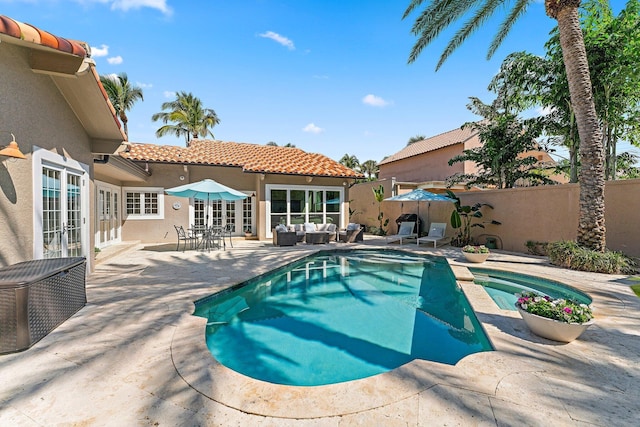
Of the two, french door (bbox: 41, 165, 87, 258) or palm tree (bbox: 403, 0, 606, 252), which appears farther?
palm tree (bbox: 403, 0, 606, 252)

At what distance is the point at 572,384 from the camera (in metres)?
3.24

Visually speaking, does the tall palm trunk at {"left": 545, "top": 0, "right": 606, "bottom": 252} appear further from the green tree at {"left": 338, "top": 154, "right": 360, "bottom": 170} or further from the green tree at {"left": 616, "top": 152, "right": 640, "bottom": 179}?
the green tree at {"left": 338, "top": 154, "right": 360, "bottom": 170}

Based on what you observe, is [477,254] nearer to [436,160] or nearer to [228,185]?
[228,185]

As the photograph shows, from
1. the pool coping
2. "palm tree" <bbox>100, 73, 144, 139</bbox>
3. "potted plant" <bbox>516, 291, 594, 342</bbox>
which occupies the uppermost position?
"palm tree" <bbox>100, 73, 144, 139</bbox>

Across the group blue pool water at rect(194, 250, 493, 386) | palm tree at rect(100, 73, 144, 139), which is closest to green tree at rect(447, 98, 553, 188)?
blue pool water at rect(194, 250, 493, 386)

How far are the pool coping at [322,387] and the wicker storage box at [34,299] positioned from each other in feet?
6.22

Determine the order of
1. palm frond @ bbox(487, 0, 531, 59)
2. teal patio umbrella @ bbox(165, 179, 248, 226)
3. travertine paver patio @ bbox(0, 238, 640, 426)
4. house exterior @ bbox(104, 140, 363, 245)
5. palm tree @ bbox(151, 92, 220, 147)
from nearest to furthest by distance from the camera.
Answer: travertine paver patio @ bbox(0, 238, 640, 426)
palm frond @ bbox(487, 0, 531, 59)
teal patio umbrella @ bbox(165, 179, 248, 226)
house exterior @ bbox(104, 140, 363, 245)
palm tree @ bbox(151, 92, 220, 147)

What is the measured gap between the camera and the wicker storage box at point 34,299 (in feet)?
11.8

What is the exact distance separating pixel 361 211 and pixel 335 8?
562 inches

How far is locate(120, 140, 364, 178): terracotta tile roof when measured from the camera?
15.6 meters

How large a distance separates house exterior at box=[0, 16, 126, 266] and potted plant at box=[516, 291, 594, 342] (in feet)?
27.6

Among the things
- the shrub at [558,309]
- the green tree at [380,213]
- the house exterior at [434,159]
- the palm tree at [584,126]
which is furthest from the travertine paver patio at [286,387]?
the house exterior at [434,159]

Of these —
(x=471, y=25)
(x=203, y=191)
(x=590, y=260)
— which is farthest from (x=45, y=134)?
(x=590, y=260)

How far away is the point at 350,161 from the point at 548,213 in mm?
42535
